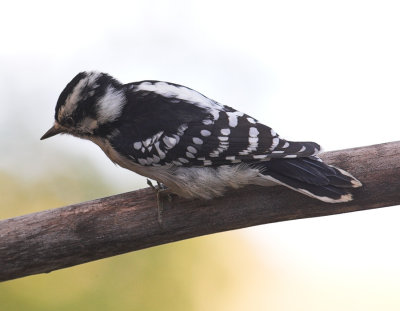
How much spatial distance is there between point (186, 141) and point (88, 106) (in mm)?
665

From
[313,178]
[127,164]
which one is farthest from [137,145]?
[313,178]

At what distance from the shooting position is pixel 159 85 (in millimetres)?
3674

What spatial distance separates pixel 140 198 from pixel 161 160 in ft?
0.93

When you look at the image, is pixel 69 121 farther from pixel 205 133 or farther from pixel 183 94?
pixel 205 133

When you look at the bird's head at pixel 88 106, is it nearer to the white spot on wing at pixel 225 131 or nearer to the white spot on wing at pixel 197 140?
the white spot on wing at pixel 197 140

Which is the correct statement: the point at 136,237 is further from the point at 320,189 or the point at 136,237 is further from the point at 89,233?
the point at 320,189

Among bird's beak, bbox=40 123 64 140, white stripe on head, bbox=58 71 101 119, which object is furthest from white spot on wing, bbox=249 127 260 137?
bird's beak, bbox=40 123 64 140

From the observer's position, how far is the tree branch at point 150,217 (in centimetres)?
328

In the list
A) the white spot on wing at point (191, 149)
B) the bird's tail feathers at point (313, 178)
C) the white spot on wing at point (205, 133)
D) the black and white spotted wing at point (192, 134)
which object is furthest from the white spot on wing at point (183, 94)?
the bird's tail feathers at point (313, 178)

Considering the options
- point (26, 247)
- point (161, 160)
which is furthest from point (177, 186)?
point (26, 247)

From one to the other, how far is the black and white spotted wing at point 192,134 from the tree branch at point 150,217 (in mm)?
237

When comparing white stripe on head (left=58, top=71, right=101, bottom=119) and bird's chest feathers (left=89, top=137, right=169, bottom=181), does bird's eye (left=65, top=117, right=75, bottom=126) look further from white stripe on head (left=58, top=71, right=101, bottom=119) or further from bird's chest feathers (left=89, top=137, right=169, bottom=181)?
bird's chest feathers (left=89, top=137, right=169, bottom=181)

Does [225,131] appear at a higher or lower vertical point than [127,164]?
higher

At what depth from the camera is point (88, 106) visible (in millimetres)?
3652
